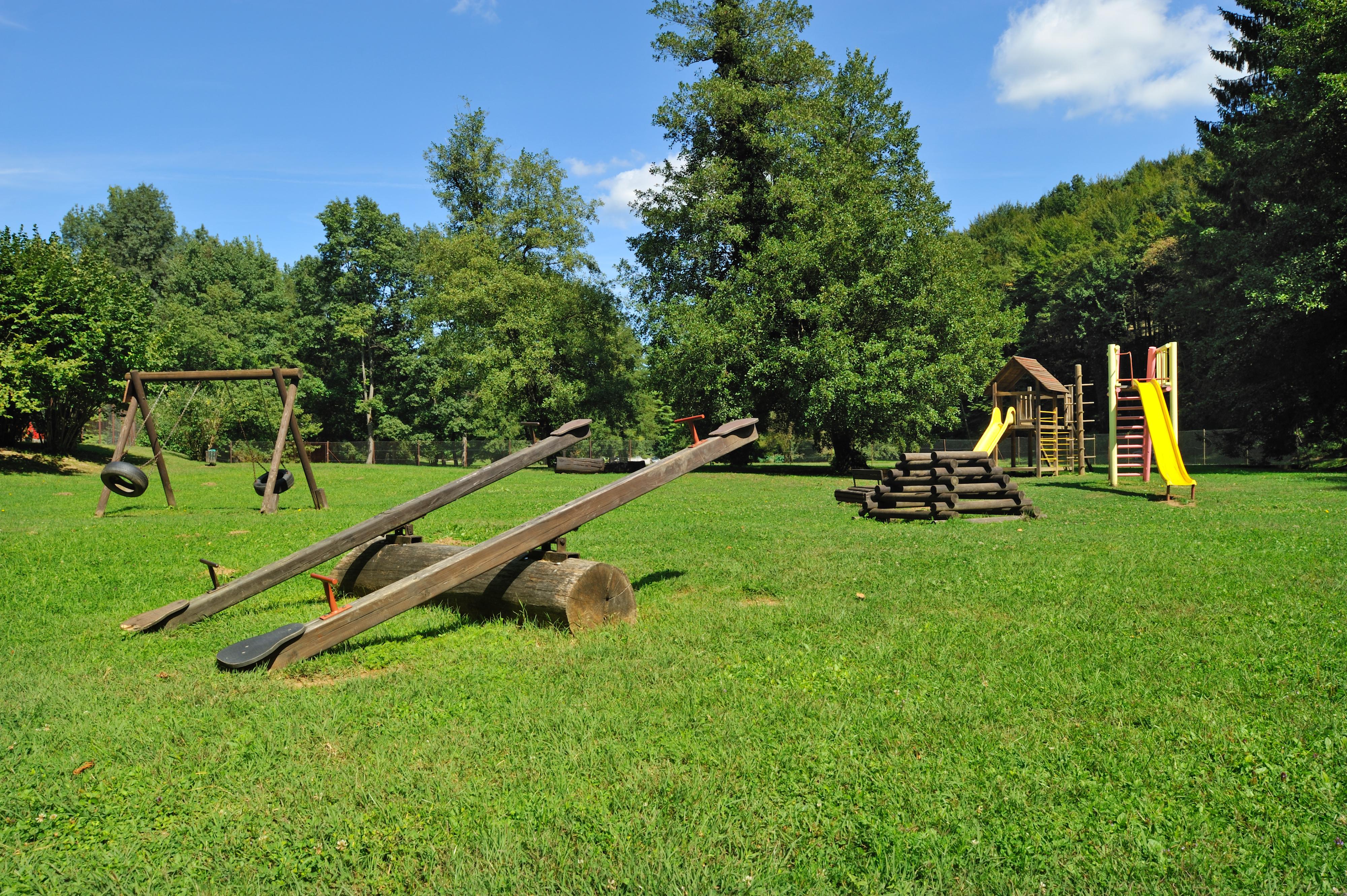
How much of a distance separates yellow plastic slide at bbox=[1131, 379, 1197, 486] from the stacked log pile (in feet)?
16.6

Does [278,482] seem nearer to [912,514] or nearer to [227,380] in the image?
[227,380]

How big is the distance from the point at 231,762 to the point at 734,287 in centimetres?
3072

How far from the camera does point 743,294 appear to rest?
3291 cm

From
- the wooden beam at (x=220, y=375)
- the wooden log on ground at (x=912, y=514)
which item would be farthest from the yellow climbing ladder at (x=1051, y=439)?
the wooden beam at (x=220, y=375)

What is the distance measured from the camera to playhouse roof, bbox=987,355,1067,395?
3022 centimetres

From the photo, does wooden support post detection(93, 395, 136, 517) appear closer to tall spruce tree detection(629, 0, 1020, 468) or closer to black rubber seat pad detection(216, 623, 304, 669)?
black rubber seat pad detection(216, 623, 304, 669)

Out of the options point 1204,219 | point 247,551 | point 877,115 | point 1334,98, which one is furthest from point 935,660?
point 1204,219

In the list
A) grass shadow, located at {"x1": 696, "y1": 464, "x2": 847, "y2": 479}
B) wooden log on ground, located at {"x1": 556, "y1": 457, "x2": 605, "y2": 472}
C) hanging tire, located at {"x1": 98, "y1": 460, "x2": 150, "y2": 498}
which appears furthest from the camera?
wooden log on ground, located at {"x1": 556, "y1": 457, "x2": 605, "y2": 472}

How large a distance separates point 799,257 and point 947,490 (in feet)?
61.9

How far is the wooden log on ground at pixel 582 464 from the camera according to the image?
34.6 meters

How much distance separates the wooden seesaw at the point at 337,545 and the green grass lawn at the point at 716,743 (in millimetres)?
178

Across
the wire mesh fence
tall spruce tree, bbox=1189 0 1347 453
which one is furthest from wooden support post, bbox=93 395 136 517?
tall spruce tree, bbox=1189 0 1347 453

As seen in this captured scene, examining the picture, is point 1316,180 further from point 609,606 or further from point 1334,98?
point 609,606

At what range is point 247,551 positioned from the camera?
10109mm
